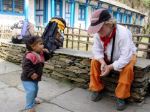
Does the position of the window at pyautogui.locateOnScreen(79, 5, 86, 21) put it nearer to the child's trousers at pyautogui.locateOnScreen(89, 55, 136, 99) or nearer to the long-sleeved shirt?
the child's trousers at pyautogui.locateOnScreen(89, 55, 136, 99)

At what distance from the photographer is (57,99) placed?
448 centimetres

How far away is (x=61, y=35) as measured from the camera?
5871mm

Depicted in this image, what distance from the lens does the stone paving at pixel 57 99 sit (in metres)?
4.05

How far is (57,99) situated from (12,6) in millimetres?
12622

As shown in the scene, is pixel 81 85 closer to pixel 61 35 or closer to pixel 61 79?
pixel 61 79

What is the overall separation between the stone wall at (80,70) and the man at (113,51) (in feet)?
0.75

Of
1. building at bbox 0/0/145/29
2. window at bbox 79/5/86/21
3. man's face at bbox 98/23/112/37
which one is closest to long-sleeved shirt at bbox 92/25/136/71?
man's face at bbox 98/23/112/37

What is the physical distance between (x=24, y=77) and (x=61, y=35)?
90.1 inches

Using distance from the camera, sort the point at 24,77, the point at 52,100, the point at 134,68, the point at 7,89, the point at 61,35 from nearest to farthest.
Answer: the point at 24,77 < the point at 134,68 < the point at 52,100 < the point at 7,89 < the point at 61,35

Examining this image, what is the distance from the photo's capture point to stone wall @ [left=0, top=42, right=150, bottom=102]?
4109 mm

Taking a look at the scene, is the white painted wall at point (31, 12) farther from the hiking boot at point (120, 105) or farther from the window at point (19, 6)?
the hiking boot at point (120, 105)

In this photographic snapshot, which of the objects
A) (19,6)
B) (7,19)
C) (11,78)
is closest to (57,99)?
(11,78)

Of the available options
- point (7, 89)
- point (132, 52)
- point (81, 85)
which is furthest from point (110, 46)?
point (7, 89)

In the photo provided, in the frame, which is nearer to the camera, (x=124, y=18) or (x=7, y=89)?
(x=7, y=89)
